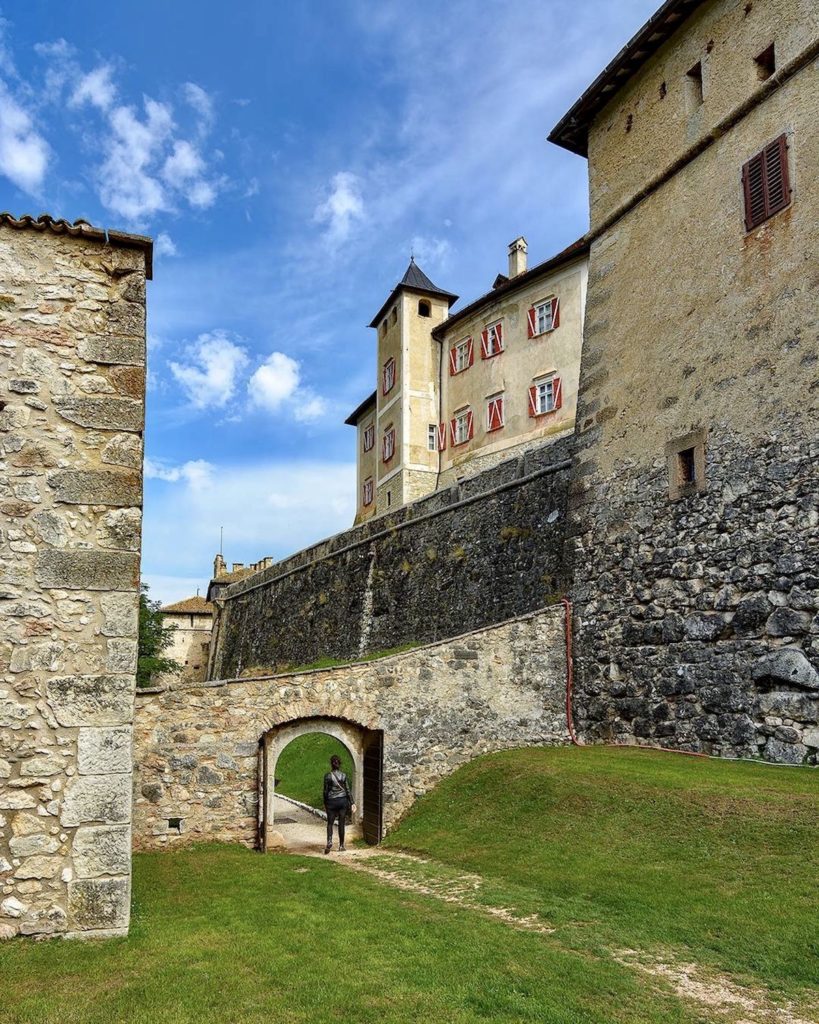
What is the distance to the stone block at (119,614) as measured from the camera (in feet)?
21.6

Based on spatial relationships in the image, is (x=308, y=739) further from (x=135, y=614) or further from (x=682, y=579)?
(x=135, y=614)

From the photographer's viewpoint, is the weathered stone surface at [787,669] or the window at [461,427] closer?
the weathered stone surface at [787,669]

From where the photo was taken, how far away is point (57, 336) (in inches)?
272

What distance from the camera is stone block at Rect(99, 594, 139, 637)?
21.6 ft

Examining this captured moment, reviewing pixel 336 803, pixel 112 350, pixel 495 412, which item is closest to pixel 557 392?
pixel 495 412

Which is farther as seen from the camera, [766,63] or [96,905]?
[766,63]

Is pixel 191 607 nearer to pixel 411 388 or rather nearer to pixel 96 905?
pixel 411 388

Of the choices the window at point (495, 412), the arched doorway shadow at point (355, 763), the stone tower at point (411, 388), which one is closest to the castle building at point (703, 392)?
the arched doorway shadow at point (355, 763)

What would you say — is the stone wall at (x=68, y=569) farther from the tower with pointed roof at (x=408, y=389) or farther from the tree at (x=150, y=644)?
the tree at (x=150, y=644)

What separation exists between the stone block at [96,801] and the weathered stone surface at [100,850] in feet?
0.22

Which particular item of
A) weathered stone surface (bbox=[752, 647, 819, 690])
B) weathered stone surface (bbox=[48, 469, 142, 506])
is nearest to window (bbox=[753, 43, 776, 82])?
weathered stone surface (bbox=[752, 647, 819, 690])

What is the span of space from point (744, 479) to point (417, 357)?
22220mm

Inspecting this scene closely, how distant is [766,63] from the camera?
1212 centimetres

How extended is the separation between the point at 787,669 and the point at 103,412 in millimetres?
8525
